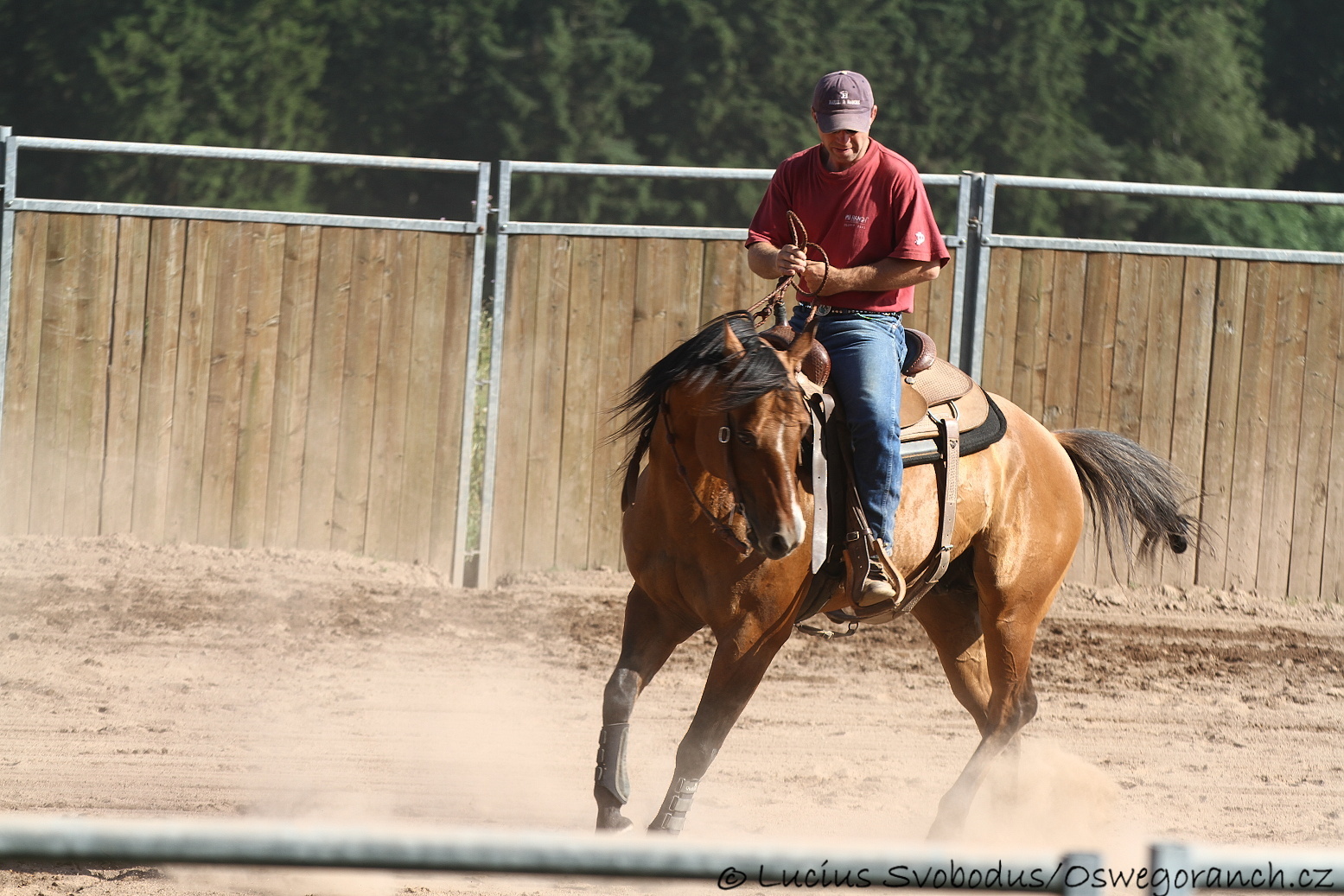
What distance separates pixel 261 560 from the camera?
8.45 meters

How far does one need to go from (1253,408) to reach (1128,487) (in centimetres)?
342

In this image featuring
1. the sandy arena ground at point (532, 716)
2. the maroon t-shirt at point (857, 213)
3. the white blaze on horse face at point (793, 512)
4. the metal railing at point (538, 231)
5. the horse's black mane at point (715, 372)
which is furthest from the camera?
the metal railing at point (538, 231)

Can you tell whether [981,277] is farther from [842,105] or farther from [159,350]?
[159,350]

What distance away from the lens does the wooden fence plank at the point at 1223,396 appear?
8.62 metres

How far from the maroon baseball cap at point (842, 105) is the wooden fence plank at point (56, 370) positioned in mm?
5697

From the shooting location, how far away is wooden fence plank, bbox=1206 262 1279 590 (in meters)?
8.62

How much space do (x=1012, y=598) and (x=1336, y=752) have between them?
2.08m

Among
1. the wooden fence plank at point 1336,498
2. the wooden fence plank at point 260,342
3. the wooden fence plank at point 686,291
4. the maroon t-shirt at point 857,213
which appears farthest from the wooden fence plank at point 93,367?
the wooden fence plank at point 1336,498

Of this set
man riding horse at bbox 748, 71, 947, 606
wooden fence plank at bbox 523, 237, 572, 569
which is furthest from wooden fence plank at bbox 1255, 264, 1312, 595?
A: man riding horse at bbox 748, 71, 947, 606

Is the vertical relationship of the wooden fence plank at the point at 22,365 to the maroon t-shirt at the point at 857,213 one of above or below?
below

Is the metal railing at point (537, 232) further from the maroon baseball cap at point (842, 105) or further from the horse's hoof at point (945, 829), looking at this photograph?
the horse's hoof at point (945, 829)

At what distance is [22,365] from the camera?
8.38m

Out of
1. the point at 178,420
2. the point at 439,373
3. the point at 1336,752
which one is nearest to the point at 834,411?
the point at 1336,752

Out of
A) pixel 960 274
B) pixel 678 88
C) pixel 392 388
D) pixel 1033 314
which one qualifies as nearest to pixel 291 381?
pixel 392 388
